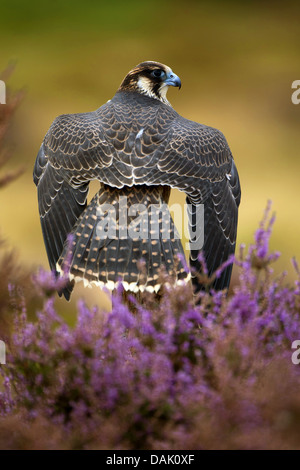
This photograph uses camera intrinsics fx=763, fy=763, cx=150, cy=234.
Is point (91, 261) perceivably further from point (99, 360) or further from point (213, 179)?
point (99, 360)

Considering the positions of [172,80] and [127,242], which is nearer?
[127,242]

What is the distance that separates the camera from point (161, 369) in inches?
106

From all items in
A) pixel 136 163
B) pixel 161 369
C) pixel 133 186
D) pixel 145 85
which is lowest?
pixel 161 369

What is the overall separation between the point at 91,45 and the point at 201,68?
203 cm

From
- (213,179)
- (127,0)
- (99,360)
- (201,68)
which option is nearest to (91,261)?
(213,179)

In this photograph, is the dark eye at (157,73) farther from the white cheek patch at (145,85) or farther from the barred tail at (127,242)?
the barred tail at (127,242)

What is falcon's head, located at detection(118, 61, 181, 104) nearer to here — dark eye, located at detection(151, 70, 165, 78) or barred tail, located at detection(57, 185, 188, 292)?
dark eye, located at detection(151, 70, 165, 78)

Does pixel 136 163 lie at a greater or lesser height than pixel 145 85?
lesser

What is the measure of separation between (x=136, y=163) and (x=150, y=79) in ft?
2.39

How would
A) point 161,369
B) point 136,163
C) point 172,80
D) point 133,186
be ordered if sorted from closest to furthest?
1. point 161,369
2. point 136,163
3. point 133,186
4. point 172,80

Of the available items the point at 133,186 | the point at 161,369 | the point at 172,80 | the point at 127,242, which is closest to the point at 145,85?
the point at 172,80

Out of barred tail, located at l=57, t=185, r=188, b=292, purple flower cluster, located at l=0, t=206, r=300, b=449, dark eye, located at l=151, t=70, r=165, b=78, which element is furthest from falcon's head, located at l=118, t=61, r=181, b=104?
purple flower cluster, located at l=0, t=206, r=300, b=449

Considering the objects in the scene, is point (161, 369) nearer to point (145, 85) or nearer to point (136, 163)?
point (136, 163)

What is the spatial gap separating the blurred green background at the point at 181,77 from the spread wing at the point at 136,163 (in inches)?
191
